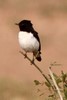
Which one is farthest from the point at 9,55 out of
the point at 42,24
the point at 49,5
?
the point at 49,5

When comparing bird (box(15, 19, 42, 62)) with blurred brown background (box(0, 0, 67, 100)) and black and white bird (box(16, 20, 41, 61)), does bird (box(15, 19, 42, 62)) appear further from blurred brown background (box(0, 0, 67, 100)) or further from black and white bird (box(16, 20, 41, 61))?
blurred brown background (box(0, 0, 67, 100))

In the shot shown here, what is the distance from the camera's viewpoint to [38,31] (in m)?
21.5

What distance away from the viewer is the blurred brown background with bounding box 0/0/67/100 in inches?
636

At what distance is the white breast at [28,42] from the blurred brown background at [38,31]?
6876 millimetres

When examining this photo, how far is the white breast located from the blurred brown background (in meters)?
6.88

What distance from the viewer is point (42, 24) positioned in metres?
22.9

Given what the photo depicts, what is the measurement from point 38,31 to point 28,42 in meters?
14.8

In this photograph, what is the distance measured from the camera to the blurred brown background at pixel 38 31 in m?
16.2

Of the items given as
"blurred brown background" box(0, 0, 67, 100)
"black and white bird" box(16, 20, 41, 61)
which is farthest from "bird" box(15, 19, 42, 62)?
"blurred brown background" box(0, 0, 67, 100)

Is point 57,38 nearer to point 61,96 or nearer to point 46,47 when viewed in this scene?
point 46,47

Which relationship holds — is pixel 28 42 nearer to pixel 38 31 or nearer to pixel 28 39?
pixel 28 39

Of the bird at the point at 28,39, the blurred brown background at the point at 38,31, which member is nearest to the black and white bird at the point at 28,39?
the bird at the point at 28,39

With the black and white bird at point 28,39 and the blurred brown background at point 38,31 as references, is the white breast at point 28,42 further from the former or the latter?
the blurred brown background at point 38,31

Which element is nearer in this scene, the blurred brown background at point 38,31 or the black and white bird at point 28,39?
the black and white bird at point 28,39
